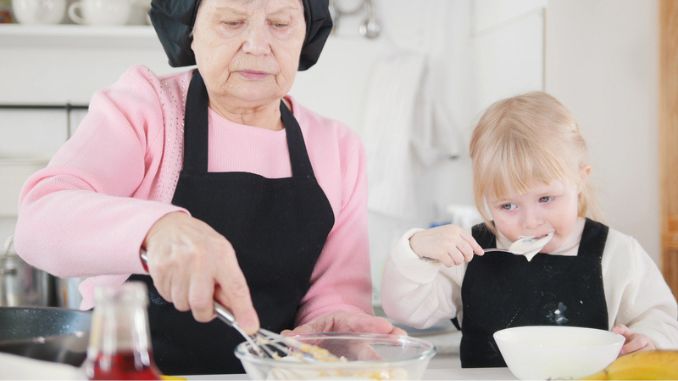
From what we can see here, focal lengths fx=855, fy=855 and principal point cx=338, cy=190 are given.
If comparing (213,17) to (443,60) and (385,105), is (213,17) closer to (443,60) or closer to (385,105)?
(385,105)

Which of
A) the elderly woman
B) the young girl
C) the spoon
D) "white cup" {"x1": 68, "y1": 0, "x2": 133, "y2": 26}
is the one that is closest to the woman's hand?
the elderly woman

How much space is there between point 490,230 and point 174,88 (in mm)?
672

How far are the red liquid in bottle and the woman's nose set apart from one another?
830 mm

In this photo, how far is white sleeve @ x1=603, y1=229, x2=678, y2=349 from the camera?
1.56 meters

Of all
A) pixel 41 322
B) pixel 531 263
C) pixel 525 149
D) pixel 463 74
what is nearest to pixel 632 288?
pixel 531 263

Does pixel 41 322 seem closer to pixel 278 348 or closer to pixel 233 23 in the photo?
pixel 278 348

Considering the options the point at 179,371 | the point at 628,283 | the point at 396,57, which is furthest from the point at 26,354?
the point at 396,57

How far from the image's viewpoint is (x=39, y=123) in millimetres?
3021

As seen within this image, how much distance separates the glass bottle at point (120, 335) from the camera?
599 mm

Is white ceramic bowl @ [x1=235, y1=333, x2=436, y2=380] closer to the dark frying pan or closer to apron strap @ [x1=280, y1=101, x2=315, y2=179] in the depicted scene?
the dark frying pan

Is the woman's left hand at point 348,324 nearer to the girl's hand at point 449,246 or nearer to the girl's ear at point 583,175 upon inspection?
the girl's hand at point 449,246

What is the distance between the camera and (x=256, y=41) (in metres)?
1.38

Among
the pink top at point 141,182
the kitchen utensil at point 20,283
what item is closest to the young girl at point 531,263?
the pink top at point 141,182

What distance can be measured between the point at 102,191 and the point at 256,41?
1.13 ft
